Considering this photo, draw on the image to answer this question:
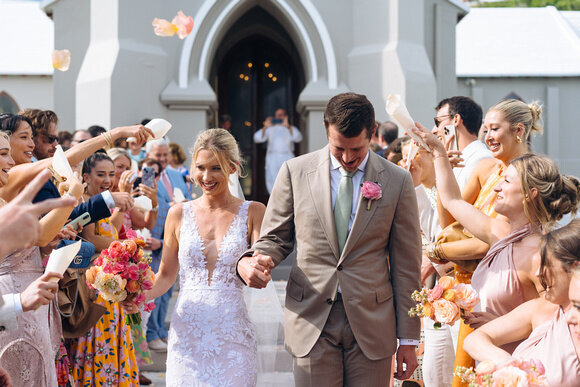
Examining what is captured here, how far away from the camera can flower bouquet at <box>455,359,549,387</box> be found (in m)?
2.64

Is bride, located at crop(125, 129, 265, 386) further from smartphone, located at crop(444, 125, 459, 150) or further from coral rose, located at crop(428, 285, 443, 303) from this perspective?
smartphone, located at crop(444, 125, 459, 150)

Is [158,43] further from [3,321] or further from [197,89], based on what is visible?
[3,321]

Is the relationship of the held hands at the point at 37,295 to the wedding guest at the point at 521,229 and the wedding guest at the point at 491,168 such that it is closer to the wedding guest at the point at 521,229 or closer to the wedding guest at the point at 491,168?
the wedding guest at the point at 521,229

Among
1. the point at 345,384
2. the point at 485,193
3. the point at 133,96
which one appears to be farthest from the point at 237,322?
the point at 133,96

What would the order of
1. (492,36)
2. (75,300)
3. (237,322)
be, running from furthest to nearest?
(492,36)
(75,300)
(237,322)

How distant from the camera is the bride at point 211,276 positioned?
4.29 metres

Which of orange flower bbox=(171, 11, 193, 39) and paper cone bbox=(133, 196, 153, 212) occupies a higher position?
orange flower bbox=(171, 11, 193, 39)

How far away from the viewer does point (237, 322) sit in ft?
14.3

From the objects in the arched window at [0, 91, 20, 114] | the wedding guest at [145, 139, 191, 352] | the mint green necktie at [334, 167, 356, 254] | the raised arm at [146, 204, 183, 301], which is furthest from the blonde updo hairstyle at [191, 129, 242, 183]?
the arched window at [0, 91, 20, 114]

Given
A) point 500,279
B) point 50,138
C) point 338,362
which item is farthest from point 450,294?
point 50,138

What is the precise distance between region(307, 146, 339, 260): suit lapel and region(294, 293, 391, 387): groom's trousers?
0.33 metres

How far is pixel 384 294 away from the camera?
3.78 metres

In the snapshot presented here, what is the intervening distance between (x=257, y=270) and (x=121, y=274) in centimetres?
113

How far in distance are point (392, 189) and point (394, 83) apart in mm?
9745
